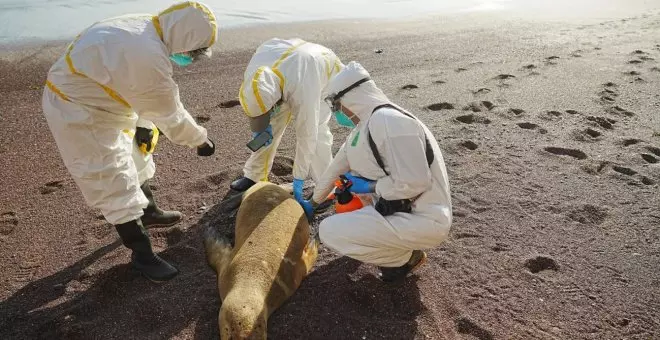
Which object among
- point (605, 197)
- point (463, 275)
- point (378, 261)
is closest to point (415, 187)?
point (378, 261)

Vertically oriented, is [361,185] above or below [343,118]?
below

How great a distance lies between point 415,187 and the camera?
346 centimetres

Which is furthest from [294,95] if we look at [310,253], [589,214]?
[589,214]

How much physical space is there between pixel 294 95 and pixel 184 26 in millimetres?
1268

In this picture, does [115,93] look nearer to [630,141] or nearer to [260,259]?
[260,259]

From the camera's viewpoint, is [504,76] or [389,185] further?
[504,76]

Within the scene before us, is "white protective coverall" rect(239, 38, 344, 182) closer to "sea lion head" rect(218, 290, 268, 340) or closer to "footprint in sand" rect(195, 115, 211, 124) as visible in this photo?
"sea lion head" rect(218, 290, 268, 340)

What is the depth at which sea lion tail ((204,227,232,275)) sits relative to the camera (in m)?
3.90

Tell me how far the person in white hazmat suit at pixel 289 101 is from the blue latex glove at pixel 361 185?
0.89 meters

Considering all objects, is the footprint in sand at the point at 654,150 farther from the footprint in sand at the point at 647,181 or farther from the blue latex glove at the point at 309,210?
the blue latex glove at the point at 309,210

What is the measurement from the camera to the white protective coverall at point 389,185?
3428mm

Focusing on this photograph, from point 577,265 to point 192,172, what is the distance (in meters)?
3.75

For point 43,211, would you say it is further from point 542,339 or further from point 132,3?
point 132,3

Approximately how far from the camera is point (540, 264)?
4082 mm
